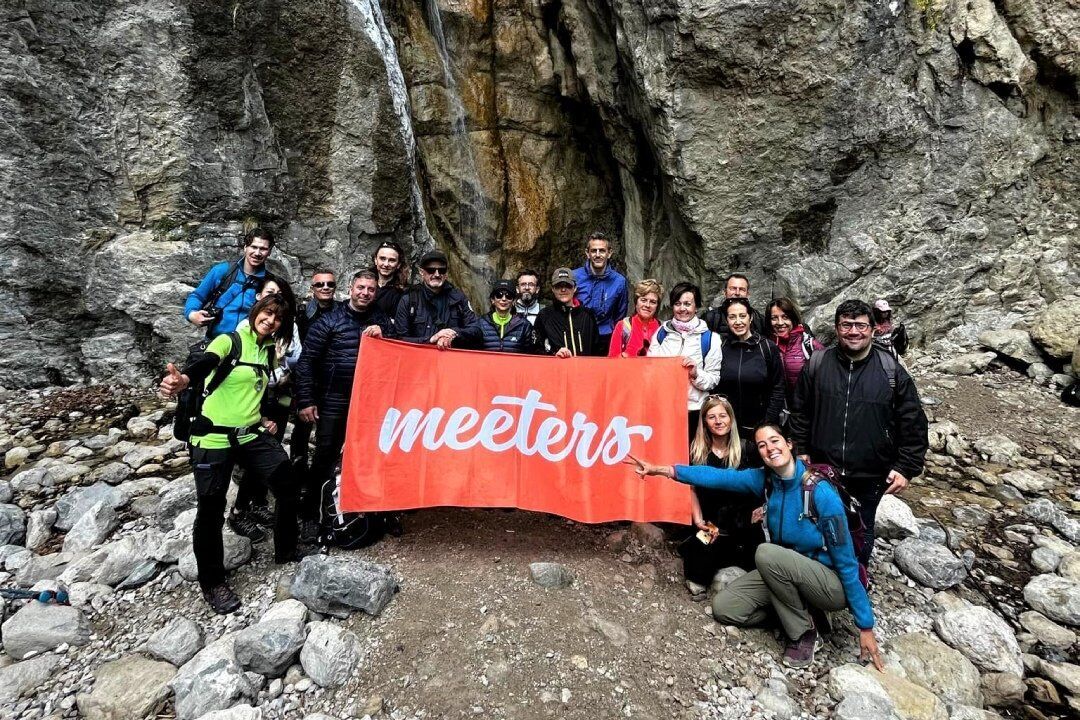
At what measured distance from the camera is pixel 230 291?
A: 4.79m

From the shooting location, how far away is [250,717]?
2.87 metres

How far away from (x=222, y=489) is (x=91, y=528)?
7.13 ft

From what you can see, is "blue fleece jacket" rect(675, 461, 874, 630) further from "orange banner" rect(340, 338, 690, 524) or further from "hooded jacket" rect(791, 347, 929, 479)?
"orange banner" rect(340, 338, 690, 524)

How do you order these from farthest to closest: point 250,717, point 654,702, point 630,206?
point 630,206
point 654,702
point 250,717

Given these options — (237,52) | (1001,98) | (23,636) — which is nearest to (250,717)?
(23,636)

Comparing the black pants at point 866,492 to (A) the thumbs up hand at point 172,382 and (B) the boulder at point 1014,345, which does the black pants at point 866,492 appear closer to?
(A) the thumbs up hand at point 172,382

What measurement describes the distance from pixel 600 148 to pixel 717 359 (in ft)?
31.2

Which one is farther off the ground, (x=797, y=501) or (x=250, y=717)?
(x=797, y=501)

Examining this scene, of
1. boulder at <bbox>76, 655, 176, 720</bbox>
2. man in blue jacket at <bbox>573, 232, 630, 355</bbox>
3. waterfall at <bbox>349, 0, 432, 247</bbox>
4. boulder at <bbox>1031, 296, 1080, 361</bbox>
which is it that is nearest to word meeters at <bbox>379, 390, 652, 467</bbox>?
man in blue jacket at <bbox>573, 232, 630, 355</bbox>

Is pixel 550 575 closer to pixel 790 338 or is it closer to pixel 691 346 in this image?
pixel 691 346

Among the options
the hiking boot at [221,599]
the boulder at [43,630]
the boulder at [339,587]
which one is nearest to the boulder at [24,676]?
the boulder at [43,630]

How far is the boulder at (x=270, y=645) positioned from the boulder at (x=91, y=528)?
248 cm

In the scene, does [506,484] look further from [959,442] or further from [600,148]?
[600,148]

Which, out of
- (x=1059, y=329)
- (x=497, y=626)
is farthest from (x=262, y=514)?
(x=1059, y=329)
